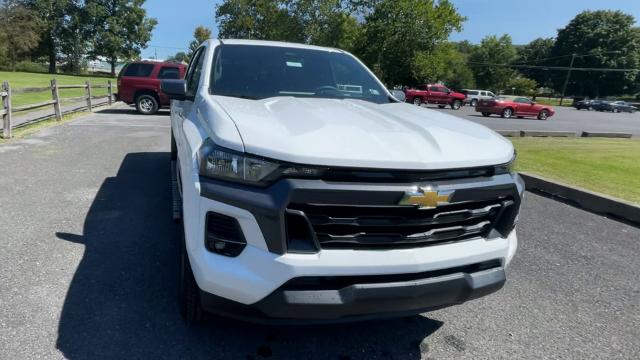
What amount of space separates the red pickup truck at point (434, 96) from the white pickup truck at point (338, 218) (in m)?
31.8

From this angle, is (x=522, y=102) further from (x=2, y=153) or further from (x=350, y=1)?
(x=2, y=153)

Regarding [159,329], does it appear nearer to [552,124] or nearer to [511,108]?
[552,124]

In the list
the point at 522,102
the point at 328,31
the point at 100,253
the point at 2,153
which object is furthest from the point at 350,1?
the point at 100,253

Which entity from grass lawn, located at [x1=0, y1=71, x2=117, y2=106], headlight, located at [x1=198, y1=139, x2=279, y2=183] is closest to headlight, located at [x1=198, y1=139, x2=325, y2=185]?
headlight, located at [x1=198, y1=139, x2=279, y2=183]

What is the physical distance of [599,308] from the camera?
3.33 meters

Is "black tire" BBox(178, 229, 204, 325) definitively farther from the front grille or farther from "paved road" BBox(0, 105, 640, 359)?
the front grille

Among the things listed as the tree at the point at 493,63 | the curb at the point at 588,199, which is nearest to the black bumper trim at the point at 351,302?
the curb at the point at 588,199

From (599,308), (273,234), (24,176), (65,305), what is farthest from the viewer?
(24,176)

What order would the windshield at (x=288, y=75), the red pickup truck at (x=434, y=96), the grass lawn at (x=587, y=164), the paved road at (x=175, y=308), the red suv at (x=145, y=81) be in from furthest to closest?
1. the red pickup truck at (x=434, y=96)
2. the red suv at (x=145, y=81)
3. the grass lawn at (x=587, y=164)
4. the windshield at (x=288, y=75)
5. the paved road at (x=175, y=308)

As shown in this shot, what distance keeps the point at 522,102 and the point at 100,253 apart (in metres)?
28.2

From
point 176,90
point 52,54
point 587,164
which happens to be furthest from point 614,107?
point 52,54

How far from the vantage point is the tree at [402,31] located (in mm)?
39375

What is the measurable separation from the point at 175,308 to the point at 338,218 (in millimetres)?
1535

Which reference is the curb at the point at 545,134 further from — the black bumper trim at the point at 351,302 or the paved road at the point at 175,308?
the black bumper trim at the point at 351,302
